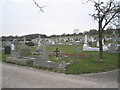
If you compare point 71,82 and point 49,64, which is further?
point 49,64

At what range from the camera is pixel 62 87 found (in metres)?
7.91

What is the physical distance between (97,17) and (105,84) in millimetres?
8536

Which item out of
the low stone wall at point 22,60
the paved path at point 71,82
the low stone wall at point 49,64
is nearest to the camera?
the paved path at point 71,82

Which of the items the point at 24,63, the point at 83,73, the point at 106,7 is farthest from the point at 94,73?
the point at 106,7

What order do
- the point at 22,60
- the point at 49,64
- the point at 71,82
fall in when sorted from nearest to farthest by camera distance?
the point at 71,82 → the point at 49,64 → the point at 22,60

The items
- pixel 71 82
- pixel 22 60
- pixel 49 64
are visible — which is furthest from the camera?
pixel 22 60

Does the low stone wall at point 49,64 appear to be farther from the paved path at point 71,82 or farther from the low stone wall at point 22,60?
the paved path at point 71,82

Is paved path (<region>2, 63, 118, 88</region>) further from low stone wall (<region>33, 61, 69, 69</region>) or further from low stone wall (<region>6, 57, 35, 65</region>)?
low stone wall (<region>6, 57, 35, 65</region>)

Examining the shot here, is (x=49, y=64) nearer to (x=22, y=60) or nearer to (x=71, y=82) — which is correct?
(x=22, y=60)

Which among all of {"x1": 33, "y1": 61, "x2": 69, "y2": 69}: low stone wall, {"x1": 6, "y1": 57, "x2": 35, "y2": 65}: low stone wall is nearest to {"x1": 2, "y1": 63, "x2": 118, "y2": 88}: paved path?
{"x1": 33, "y1": 61, "x2": 69, "y2": 69}: low stone wall

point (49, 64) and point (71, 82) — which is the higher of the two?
point (49, 64)

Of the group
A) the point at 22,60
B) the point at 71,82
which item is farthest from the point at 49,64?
the point at 71,82

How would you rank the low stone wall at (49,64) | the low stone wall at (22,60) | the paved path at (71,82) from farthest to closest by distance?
1. the low stone wall at (22,60)
2. the low stone wall at (49,64)
3. the paved path at (71,82)

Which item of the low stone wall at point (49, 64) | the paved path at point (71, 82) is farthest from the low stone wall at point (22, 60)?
the paved path at point (71, 82)
